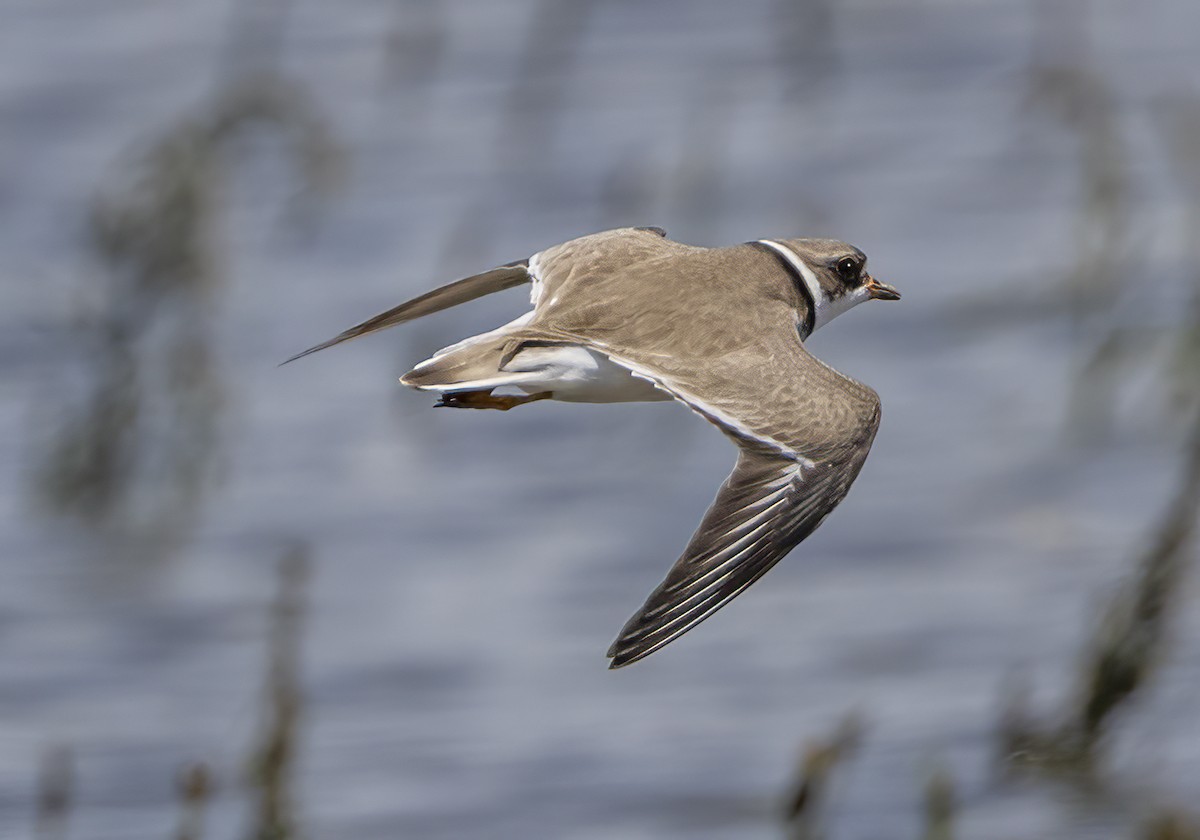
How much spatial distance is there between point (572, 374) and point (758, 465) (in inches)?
24.5

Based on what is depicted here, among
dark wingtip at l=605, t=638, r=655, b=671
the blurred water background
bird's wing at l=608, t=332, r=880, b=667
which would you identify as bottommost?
the blurred water background

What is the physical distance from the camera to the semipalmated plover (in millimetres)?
5461

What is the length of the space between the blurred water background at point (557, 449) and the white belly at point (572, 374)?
1.75m

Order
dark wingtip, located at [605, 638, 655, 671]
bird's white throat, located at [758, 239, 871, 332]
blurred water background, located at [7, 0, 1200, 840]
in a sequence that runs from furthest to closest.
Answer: blurred water background, located at [7, 0, 1200, 840]
bird's white throat, located at [758, 239, 871, 332]
dark wingtip, located at [605, 638, 655, 671]

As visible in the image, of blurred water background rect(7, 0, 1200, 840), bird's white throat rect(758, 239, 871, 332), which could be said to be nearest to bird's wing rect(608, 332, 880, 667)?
bird's white throat rect(758, 239, 871, 332)

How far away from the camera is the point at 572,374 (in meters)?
6.06

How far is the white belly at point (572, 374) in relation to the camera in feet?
19.8

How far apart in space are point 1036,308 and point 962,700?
3890mm

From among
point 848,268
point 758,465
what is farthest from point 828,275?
point 758,465

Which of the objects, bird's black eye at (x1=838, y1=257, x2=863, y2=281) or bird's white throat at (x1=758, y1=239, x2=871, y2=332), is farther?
bird's black eye at (x1=838, y1=257, x2=863, y2=281)

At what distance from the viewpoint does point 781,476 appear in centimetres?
566

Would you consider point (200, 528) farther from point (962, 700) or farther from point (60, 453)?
point (962, 700)

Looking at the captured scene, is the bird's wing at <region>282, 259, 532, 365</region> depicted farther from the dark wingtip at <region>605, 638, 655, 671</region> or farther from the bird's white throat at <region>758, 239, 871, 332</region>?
the dark wingtip at <region>605, 638, 655, 671</region>

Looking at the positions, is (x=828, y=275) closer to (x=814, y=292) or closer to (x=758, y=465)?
(x=814, y=292)
